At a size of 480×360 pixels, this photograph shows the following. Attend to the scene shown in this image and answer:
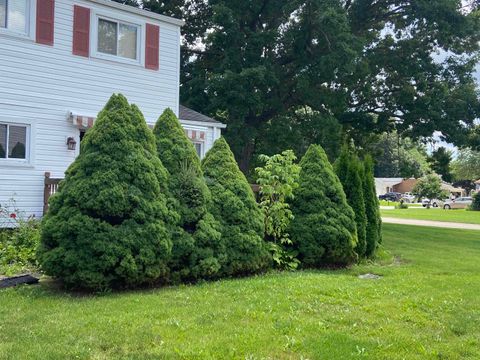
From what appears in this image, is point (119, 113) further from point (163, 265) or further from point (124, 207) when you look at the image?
point (163, 265)

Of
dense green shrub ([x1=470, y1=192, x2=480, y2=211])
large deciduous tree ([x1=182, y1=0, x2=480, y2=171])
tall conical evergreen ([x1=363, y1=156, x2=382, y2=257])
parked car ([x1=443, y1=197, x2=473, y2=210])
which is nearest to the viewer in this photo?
tall conical evergreen ([x1=363, y1=156, x2=382, y2=257])

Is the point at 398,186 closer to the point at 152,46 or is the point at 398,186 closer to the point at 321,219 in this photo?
the point at 152,46

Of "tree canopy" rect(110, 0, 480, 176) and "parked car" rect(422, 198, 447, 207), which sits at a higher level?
"tree canopy" rect(110, 0, 480, 176)

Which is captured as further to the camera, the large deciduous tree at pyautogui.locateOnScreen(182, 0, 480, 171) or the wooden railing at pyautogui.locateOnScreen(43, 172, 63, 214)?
the large deciduous tree at pyautogui.locateOnScreen(182, 0, 480, 171)

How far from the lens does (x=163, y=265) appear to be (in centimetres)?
621

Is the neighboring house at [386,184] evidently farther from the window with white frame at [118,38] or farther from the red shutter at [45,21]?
the red shutter at [45,21]

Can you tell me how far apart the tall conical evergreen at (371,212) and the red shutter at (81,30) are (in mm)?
7566

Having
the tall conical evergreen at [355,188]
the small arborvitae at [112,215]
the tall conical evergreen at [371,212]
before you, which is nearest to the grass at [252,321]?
the small arborvitae at [112,215]

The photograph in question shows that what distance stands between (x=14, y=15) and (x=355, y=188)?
8754mm

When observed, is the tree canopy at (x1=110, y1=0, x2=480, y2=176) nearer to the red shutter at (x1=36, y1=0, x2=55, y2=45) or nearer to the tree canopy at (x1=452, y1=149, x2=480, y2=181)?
the red shutter at (x1=36, y1=0, x2=55, y2=45)

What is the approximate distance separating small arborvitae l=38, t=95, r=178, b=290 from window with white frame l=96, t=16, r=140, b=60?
612 cm

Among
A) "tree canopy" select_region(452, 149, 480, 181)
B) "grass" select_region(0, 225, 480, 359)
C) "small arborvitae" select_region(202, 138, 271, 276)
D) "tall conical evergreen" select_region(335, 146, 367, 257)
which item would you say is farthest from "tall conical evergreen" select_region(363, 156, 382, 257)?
"tree canopy" select_region(452, 149, 480, 181)

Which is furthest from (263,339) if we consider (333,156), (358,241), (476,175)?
(476,175)

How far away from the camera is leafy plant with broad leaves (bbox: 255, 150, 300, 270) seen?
26.9 ft
